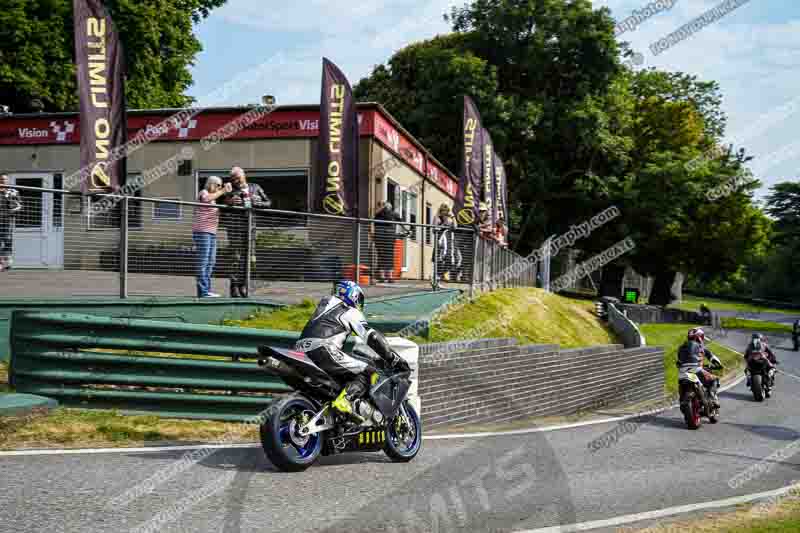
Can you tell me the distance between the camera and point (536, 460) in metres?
8.53

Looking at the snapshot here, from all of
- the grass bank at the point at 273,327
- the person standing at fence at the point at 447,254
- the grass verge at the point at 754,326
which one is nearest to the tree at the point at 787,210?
the grass verge at the point at 754,326

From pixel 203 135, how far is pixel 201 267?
11.3 m

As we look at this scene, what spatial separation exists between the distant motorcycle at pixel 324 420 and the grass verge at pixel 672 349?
1500 cm

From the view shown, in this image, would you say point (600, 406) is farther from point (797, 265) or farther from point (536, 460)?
point (797, 265)

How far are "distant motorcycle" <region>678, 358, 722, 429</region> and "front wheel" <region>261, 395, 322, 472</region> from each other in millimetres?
8330

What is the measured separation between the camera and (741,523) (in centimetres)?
Answer: 603

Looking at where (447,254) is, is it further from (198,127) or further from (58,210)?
(198,127)

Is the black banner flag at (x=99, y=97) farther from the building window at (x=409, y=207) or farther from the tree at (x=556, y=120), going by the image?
the tree at (x=556, y=120)

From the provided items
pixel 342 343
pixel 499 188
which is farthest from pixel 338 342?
pixel 499 188

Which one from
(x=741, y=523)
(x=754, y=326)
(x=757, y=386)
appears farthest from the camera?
(x=754, y=326)

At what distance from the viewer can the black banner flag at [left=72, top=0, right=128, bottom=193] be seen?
13031mm

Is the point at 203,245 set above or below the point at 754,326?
above

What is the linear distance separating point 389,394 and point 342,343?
0.74 metres

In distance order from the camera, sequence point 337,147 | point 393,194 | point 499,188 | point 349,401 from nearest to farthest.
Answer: point 349,401, point 337,147, point 393,194, point 499,188
